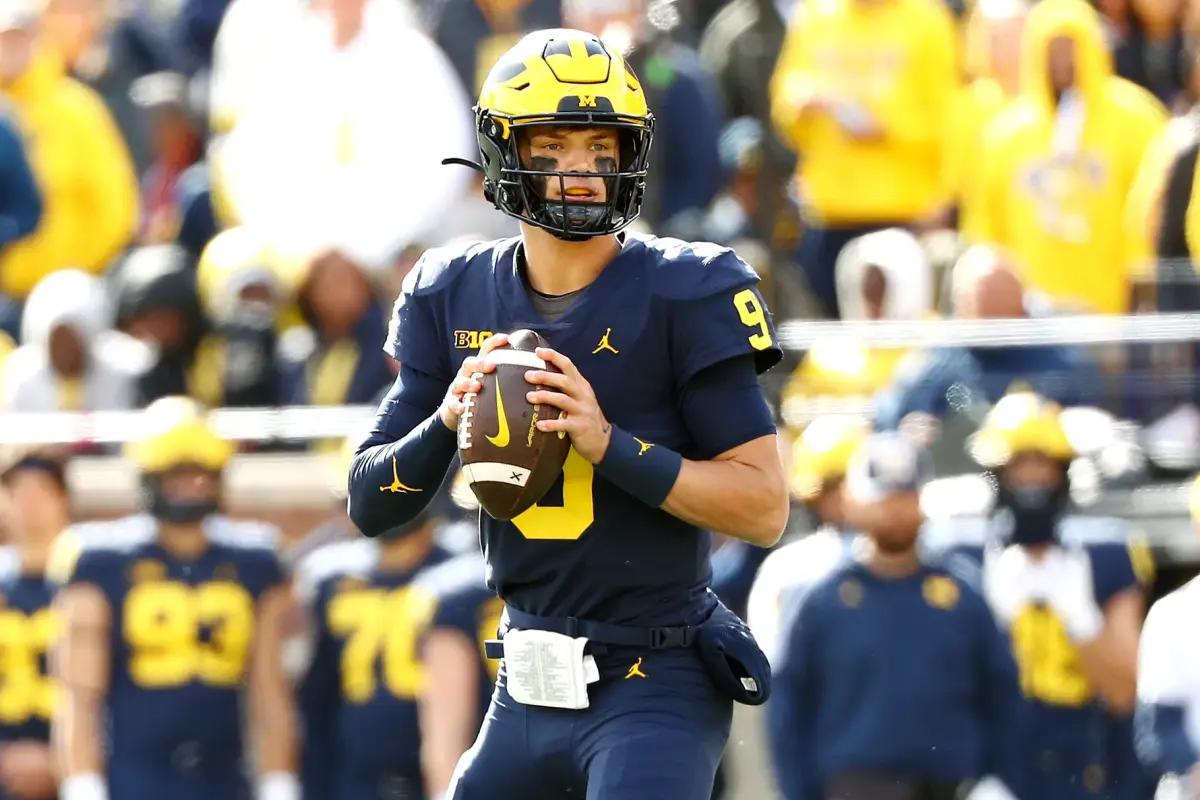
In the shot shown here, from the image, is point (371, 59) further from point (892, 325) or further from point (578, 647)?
point (578, 647)

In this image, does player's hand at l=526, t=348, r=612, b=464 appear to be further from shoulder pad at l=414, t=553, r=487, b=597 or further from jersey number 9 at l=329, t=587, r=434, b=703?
jersey number 9 at l=329, t=587, r=434, b=703

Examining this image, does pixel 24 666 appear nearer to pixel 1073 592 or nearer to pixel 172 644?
pixel 172 644

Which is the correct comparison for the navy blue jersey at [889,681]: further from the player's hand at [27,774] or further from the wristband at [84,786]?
the player's hand at [27,774]

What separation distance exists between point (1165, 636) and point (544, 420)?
12.4 feet

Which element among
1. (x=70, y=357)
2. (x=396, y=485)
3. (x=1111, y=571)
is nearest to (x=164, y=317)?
(x=70, y=357)

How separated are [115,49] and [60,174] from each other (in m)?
1.57

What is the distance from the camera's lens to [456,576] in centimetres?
826

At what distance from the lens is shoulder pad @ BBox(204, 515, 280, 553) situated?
8680mm

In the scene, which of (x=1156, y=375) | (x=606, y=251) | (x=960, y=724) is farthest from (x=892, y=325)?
(x=606, y=251)

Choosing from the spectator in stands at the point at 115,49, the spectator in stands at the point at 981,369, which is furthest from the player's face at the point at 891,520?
the spectator in stands at the point at 115,49

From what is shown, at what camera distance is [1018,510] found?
27.2 ft

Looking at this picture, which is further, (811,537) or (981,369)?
(981,369)

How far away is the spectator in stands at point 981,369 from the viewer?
28.5ft

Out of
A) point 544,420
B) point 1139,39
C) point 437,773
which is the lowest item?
point 437,773
